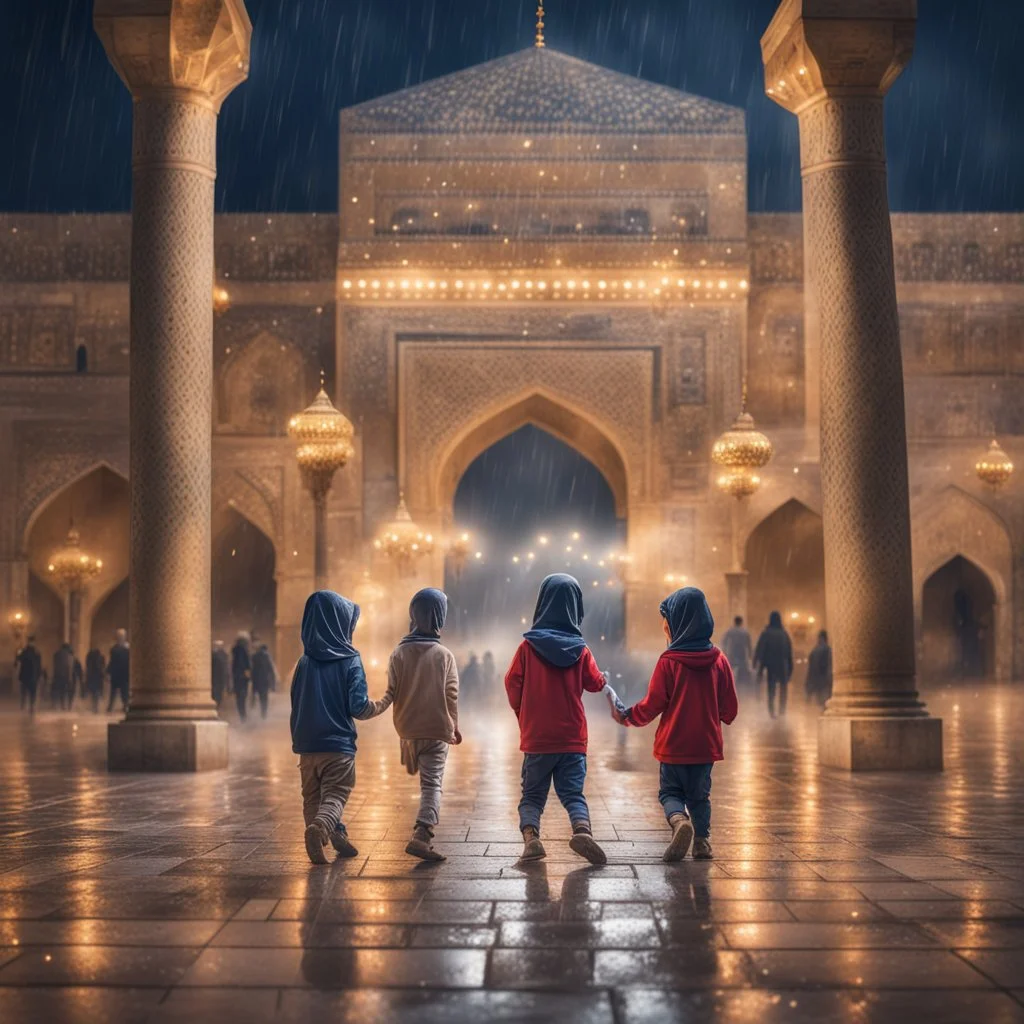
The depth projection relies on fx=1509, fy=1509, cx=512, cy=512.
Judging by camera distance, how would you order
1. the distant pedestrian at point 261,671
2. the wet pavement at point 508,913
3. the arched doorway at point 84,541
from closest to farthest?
the wet pavement at point 508,913, the distant pedestrian at point 261,671, the arched doorway at point 84,541

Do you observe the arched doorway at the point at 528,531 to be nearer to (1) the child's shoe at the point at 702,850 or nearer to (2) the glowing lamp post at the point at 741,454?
(2) the glowing lamp post at the point at 741,454

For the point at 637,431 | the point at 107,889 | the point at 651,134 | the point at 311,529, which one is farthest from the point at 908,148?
the point at 107,889

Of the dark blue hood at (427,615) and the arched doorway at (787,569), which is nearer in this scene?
the dark blue hood at (427,615)

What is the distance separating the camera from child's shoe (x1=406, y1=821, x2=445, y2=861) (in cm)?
486

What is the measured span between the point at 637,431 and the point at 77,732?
1102 centimetres

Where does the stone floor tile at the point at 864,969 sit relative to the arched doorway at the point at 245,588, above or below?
below

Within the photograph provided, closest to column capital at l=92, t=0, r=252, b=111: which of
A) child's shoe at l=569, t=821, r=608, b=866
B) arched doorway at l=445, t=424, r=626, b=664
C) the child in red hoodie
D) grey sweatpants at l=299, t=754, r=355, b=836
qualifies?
the child in red hoodie

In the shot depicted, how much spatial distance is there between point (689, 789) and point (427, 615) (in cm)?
108

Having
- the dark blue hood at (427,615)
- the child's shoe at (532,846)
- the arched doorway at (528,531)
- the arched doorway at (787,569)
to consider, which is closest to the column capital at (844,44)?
the dark blue hood at (427,615)

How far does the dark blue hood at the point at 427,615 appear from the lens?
17.0 feet

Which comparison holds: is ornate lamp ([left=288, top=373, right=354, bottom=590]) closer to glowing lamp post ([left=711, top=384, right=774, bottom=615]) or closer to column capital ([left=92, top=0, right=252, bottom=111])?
column capital ([left=92, top=0, right=252, bottom=111])

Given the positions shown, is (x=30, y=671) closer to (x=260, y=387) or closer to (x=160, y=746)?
(x=260, y=387)

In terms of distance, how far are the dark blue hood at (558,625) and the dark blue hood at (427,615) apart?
12.6 inches

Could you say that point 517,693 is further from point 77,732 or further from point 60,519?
point 60,519
